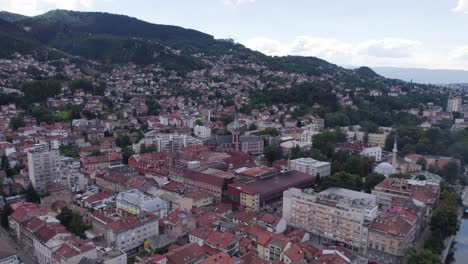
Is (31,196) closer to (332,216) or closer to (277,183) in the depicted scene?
(277,183)

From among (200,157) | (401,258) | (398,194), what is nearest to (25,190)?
(200,157)

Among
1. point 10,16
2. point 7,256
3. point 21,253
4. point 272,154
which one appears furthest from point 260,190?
point 10,16

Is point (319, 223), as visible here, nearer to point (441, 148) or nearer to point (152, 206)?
point (152, 206)

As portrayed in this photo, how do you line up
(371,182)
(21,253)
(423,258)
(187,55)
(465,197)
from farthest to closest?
(187,55), (465,197), (371,182), (21,253), (423,258)

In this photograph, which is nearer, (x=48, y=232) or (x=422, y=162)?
(x=48, y=232)

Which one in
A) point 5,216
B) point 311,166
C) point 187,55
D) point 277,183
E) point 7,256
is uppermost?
point 187,55
